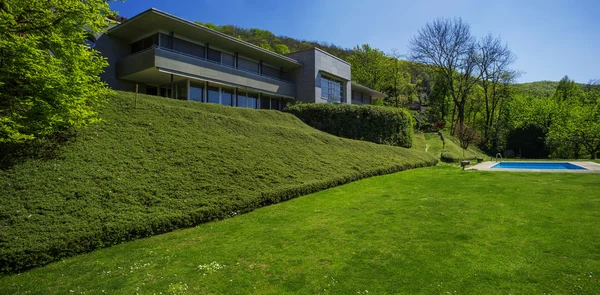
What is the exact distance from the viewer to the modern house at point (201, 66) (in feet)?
63.4

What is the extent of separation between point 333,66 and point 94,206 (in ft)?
89.0

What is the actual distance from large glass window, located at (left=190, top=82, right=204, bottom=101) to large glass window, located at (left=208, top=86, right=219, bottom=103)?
62cm

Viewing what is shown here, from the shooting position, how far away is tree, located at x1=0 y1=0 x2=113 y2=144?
634 centimetres

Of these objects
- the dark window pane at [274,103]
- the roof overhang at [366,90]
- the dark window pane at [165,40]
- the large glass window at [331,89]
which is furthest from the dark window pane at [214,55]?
the roof overhang at [366,90]

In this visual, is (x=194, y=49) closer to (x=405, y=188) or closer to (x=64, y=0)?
(x=64, y=0)

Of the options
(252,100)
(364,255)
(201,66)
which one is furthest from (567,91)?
(364,255)

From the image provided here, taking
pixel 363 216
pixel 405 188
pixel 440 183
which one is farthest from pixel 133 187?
pixel 440 183

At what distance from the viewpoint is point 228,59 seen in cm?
2441

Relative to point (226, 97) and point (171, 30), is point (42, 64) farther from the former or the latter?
point (226, 97)

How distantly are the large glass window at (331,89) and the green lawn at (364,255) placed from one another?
22334 millimetres

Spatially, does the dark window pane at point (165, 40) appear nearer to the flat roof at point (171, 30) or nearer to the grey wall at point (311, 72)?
the flat roof at point (171, 30)

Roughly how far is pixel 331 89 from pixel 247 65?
9.10 meters

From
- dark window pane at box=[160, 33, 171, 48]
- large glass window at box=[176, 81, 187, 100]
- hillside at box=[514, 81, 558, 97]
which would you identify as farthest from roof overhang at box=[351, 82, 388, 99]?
dark window pane at box=[160, 33, 171, 48]

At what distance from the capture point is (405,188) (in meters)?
11.5
